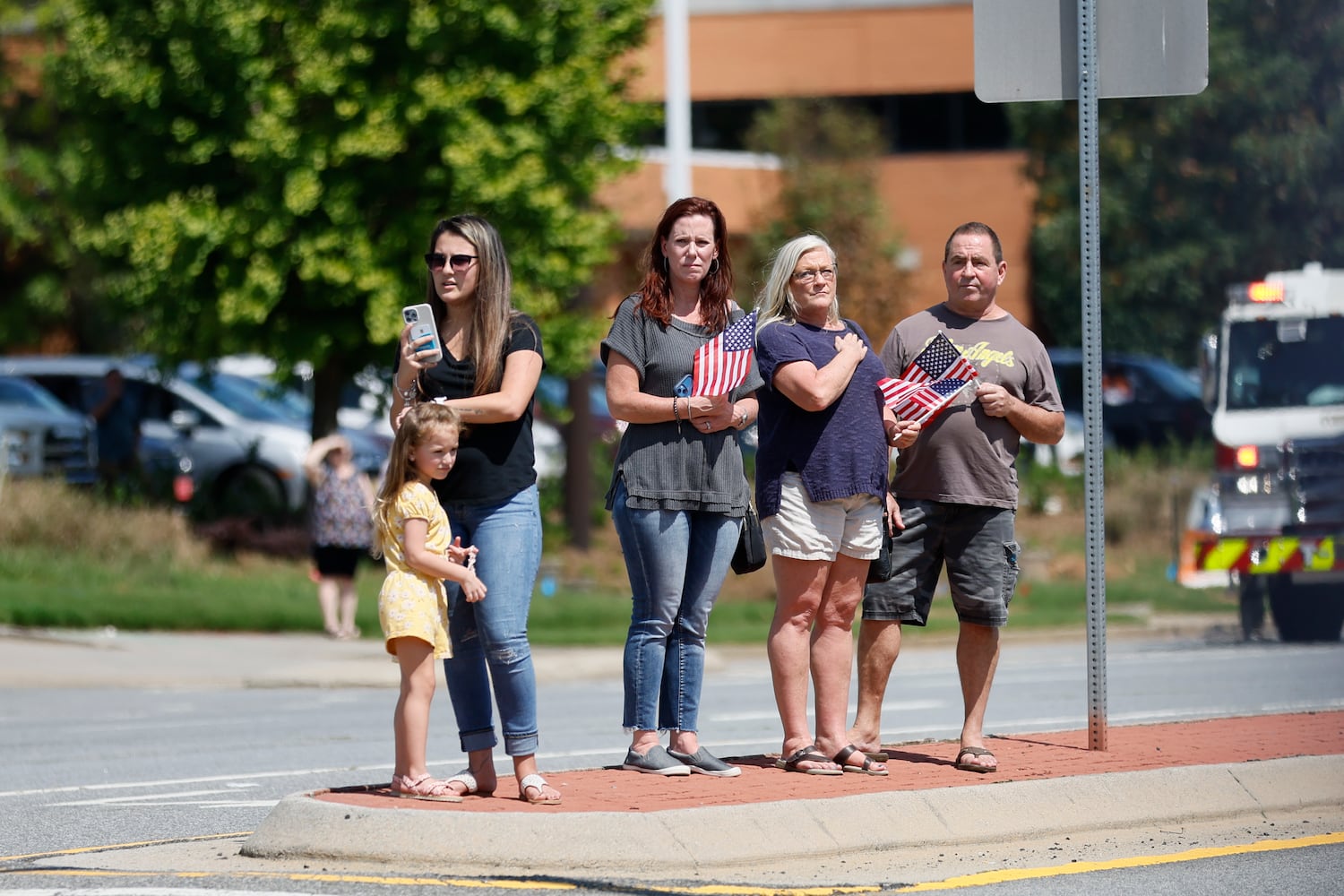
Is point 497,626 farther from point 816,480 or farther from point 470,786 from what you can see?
point 816,480

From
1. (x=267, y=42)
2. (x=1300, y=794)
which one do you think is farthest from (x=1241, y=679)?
(x=267, y=42)

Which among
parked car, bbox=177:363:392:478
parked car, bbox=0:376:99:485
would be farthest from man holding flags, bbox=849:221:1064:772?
parked car, bbox=0:376:99:485

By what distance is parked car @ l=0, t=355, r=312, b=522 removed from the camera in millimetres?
22750

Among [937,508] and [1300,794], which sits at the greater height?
[937,508]

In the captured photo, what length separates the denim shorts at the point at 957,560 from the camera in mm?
7559

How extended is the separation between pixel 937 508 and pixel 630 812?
6.51ft

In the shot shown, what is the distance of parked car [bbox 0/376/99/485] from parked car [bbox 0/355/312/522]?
85 cm

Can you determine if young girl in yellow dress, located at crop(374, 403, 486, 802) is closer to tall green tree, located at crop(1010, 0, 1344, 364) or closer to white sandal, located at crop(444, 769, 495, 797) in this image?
white sandal, located at crop(444, 769, 495, 797)

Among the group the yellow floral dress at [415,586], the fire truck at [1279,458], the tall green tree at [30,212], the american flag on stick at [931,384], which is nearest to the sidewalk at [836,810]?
the yellow floral dress at [415,586]

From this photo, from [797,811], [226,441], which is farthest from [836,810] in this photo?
[226,441]

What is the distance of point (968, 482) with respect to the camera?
24.7 ft

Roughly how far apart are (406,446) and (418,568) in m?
0.41

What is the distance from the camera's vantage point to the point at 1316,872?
633cm

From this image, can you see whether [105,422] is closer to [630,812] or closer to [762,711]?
[762,711]
